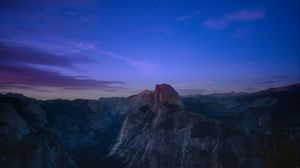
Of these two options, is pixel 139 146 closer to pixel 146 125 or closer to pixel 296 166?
pixel 146 125

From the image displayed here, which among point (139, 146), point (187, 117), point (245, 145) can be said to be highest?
point (187, 117)

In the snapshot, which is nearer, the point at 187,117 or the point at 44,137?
the point at 44,137

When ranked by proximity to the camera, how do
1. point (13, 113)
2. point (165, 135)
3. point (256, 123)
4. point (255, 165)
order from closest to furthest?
point (255, 165) → point (13, 113) → point (165, 135) → point (256, 123)

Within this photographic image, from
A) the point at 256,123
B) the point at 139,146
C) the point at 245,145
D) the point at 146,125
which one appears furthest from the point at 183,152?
the point at 256,123

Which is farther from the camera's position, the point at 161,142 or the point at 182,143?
the point at 161,142

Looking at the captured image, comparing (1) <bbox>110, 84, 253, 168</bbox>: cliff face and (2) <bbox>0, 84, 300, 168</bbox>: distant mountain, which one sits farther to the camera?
(1) <bbox>110, 84, 253, 168</bbox>: cliff face

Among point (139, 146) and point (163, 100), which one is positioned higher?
point (163, 100)

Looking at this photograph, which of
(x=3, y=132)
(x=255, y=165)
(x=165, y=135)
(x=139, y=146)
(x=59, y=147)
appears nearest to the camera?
(x=255, y=165)

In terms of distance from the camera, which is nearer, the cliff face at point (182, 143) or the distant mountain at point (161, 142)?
the distant mountain at point (161, 142)
